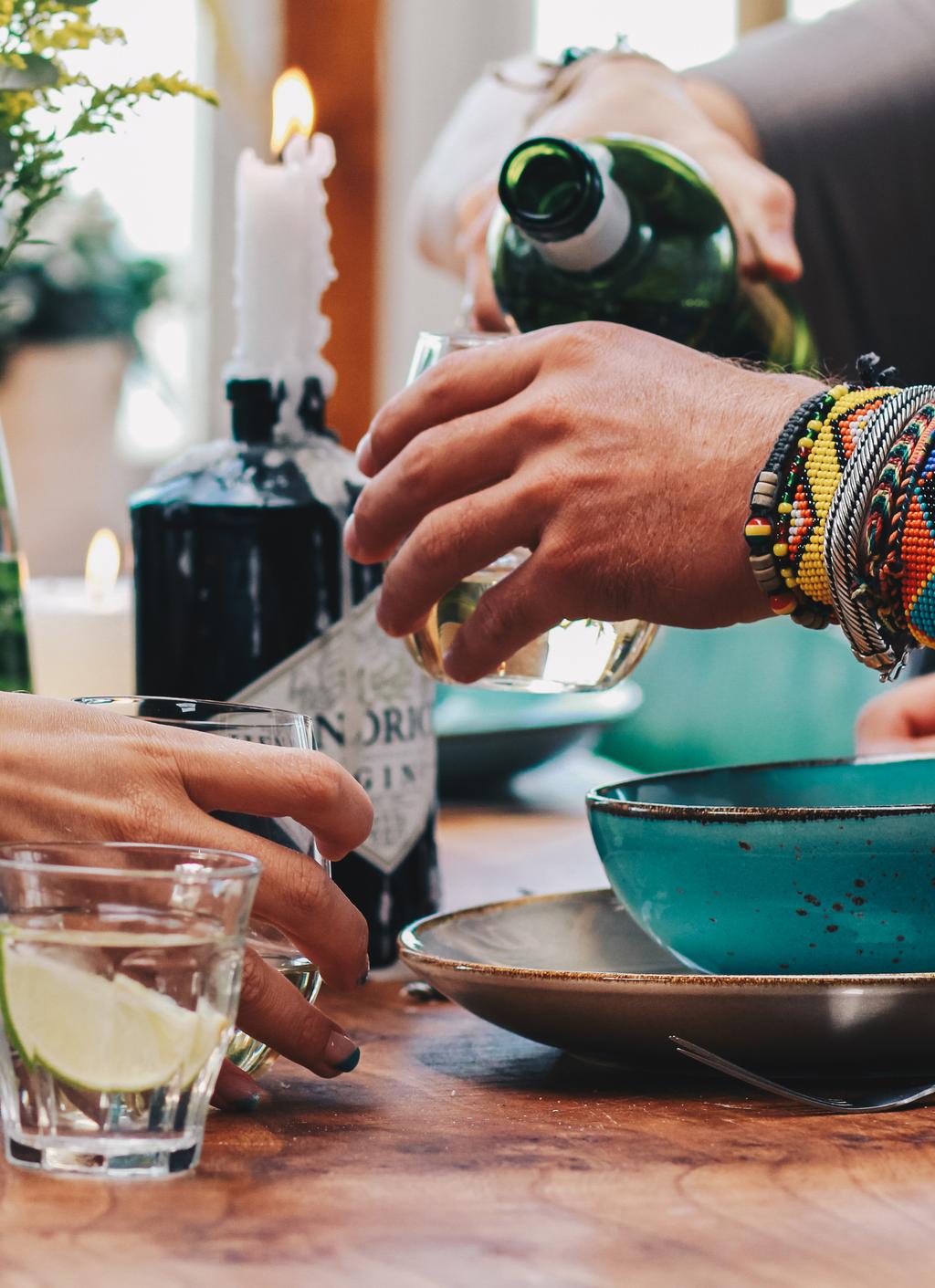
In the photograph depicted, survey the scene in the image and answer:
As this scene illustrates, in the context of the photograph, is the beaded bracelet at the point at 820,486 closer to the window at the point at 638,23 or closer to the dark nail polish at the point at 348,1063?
the dark nail polish at the point at 348,1063

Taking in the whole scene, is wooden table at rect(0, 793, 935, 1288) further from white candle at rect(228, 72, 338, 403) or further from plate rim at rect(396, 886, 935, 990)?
white candle at rect(228, 72, 338, 403)

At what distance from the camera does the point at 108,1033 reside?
0.43m

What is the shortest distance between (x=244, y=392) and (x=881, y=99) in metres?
1.01

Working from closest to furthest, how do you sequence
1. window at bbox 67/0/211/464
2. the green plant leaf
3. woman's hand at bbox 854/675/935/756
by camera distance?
the green plant leaf
woman's hand at bbox 854/675/935/756
window at bbox 67/0/211/464

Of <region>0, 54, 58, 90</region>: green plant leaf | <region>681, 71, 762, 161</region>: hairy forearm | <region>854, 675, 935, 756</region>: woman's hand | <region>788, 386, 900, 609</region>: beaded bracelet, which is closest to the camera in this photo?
<region>788, 386, 900, 609</region>: beaded bracelet

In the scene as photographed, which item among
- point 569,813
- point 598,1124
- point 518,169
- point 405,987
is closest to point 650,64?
point 518,169

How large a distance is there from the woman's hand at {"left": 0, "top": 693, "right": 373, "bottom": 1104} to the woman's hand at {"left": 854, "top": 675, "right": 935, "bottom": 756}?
0.54 metres

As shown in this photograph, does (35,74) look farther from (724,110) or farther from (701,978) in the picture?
(724,110)

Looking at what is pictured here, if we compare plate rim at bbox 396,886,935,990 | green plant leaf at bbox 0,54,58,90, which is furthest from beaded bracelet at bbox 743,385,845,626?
green plant leaf at bbox 0,54,58,90

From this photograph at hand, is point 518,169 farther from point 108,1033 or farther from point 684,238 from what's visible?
point 108,1033

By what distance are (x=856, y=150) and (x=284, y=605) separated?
39.8 inches

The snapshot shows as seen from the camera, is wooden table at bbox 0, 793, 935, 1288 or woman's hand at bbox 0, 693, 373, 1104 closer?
wooden table at bbox 0, 793, 935, 1288

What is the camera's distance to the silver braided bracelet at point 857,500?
592 mm

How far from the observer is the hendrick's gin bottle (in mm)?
753
